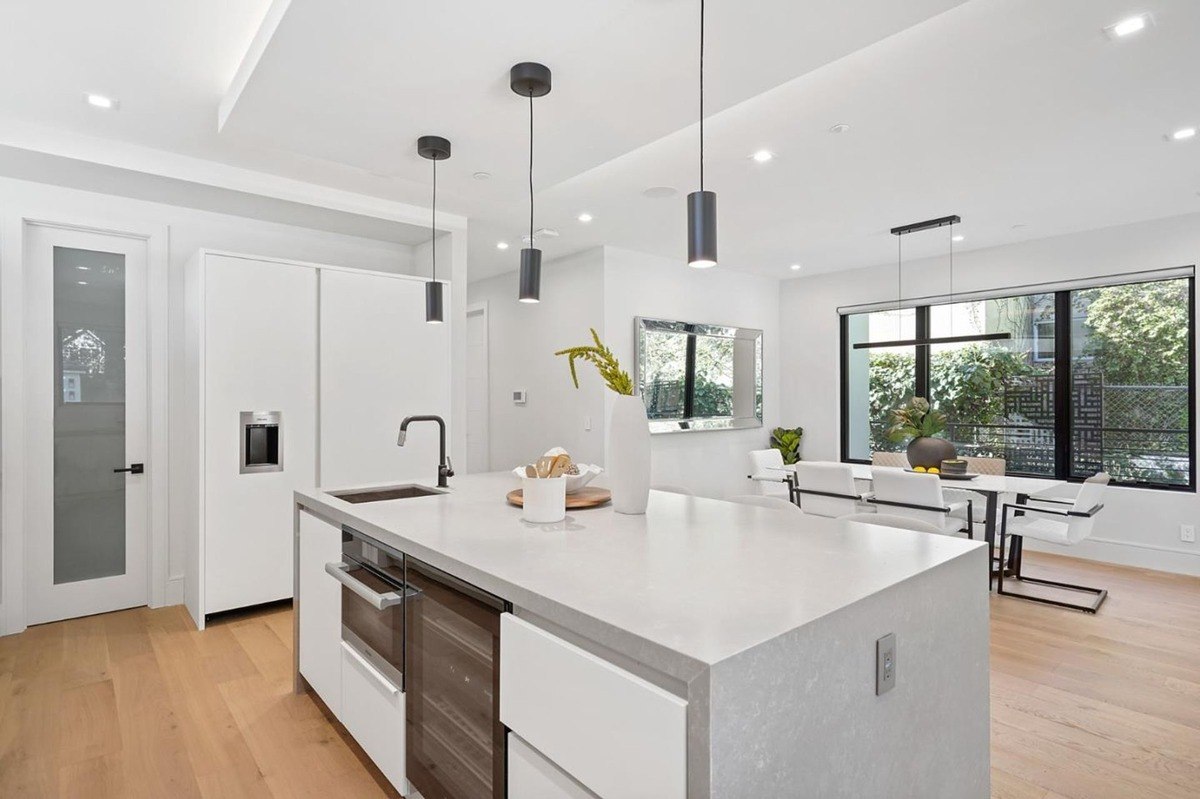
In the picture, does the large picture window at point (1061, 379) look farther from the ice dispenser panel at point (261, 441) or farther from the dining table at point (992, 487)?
the ice dispenser panel at point (261, 441)

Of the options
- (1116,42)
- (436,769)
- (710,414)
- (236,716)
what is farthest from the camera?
(710,414)

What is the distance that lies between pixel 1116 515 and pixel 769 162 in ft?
13.0

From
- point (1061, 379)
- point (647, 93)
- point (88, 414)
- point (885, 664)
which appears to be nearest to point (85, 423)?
point (88, 414)

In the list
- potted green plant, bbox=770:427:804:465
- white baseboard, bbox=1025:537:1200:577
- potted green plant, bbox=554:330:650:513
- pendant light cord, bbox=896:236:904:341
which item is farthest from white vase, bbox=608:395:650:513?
potted green plant, bbox=770:427:804:465

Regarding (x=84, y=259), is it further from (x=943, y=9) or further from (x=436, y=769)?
(x=943, y=9)

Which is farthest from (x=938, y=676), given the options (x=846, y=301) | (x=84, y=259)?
(x=846, y=301)

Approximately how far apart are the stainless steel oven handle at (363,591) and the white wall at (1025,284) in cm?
539

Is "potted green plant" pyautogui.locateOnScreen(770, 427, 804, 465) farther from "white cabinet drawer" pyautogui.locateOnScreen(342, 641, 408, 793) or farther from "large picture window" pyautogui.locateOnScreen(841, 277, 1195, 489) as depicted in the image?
"white cabinet drawer" pyautogui.locateOnScreen(342, 641, 408, 793)

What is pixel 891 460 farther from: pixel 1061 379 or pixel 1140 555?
pixel 1140 555

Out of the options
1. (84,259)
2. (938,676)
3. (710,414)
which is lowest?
(938,676)

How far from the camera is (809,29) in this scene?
6.40 ft

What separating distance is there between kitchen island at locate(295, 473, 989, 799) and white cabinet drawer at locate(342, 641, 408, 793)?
4cm

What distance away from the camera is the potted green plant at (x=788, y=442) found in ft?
21.7

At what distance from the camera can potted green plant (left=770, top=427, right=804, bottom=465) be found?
21.7 ft
